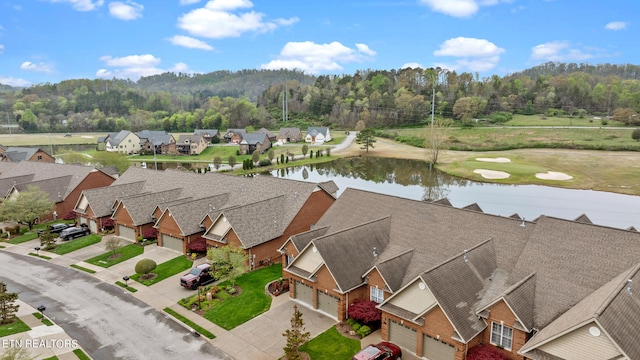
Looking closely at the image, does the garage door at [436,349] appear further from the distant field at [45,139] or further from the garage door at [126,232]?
the distant field at [45,139]

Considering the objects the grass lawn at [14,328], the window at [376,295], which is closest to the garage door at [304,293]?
the window at [376,295]

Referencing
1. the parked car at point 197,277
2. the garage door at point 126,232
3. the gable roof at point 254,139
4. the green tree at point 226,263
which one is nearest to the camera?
the green tree at point 226,263

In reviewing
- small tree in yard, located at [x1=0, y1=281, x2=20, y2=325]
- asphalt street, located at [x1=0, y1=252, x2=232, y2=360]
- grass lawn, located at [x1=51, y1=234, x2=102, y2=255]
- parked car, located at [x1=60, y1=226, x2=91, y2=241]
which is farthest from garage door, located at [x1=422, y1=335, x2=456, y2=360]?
parked car, located at [x1=60, y1=226, x2=91, y2=241]

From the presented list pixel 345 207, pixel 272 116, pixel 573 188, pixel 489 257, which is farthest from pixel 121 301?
pixel 272 116

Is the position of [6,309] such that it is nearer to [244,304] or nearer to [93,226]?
[244,304]

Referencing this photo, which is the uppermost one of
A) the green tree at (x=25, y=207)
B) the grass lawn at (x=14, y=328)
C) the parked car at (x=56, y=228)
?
the green tree at (x=25, y=207)

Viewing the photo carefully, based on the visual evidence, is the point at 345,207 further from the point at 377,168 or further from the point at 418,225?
the point at 377,168

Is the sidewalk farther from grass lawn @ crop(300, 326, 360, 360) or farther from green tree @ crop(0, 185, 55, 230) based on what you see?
green tree @ crop(0, 185, 55, 230)
